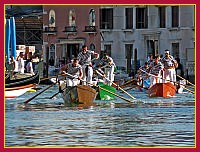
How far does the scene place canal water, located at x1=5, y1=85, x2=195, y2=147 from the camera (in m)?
12.3

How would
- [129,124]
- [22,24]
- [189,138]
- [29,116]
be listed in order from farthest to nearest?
[22,24]
[29,116]
[129,124]
[189,138]

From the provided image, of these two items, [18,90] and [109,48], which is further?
[109,48]

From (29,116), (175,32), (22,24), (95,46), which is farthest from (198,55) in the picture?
(22,24)

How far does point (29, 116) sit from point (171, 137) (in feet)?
15.0

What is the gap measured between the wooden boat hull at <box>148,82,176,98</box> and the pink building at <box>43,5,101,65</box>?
2417 cm

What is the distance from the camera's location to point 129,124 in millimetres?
A: 15070

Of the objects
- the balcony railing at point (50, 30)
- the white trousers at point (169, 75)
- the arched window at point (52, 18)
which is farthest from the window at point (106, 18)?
the white trousers at point (169, 75)

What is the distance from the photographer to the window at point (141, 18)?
4569cm

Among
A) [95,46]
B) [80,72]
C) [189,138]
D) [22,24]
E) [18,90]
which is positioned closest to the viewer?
[189,138]

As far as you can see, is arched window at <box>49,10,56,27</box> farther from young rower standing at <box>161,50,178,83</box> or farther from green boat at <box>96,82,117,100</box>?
green boat at <box>96,82,117,100</box>

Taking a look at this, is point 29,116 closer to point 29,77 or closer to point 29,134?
point 29,134

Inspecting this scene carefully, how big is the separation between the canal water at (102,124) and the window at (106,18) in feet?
82.8

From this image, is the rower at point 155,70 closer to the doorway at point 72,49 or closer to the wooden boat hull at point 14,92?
the wooden boat hull at point 14,92

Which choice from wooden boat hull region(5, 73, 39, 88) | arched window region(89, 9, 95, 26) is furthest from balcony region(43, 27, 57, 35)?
wooden boat hull region(5, 73, 39, 88)
